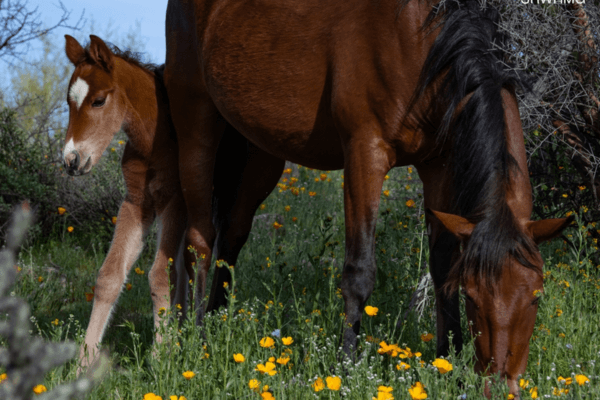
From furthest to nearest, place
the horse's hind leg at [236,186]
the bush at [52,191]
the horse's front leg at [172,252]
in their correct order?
1. the bush at [52,191]
2. the horse's hind leg at [236,186]
3. the horse's front leg at [172,252]

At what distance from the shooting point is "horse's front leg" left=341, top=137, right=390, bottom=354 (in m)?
2.76

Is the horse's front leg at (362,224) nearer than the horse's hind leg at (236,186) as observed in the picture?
Yes

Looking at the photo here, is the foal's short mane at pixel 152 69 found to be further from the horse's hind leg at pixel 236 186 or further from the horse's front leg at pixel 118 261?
the horse's front leg at pixel 118 261

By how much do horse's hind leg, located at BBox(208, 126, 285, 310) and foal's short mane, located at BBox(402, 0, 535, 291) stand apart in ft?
5.73

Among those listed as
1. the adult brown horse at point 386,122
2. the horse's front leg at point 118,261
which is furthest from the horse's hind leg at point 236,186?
the horse's front leg at point 118,261

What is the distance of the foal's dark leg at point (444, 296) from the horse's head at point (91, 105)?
2.19 metres

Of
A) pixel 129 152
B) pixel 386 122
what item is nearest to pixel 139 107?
pixel 129 152

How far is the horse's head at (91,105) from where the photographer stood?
351 centimetres

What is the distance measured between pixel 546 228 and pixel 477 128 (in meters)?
0.52

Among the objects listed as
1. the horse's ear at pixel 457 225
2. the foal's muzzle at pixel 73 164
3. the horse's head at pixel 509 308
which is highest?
the foal's muzzle at pixel 73 164

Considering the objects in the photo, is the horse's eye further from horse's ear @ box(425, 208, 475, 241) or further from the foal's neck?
horse's ear @ box(425, 208, 475, 241)

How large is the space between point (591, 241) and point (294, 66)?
2980mm

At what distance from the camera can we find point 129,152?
3.91 metres

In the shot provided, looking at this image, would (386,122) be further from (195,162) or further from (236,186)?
(236,186)
